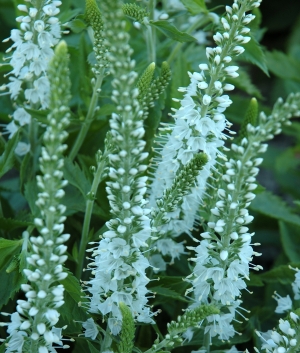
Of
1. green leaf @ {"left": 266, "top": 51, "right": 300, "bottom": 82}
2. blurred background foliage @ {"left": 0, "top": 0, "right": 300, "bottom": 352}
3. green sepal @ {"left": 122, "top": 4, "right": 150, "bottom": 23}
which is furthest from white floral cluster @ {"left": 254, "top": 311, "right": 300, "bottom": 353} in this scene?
green leaf @ {"left": 266, "top": 51, "right": 300, "bottom": 82}

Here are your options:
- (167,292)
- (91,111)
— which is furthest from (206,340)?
(91,111)

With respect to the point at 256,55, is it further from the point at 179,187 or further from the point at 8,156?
the point at 8,156

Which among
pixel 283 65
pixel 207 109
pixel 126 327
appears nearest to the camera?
pixel 126 327

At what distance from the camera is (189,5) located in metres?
1.84

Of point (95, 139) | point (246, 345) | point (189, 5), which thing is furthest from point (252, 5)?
point (246, 345)

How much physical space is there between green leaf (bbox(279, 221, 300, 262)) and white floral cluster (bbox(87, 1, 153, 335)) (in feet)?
2.59

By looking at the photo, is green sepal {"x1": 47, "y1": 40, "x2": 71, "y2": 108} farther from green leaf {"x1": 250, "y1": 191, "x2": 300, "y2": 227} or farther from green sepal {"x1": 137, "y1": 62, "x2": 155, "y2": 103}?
green leaf {"x1": 250, "y1": 191, "x2": 300, "y2": 227}

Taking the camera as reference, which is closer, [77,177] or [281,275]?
[77,177]

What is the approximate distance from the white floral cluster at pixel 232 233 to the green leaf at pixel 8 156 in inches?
24.6

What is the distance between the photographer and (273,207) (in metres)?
2.23

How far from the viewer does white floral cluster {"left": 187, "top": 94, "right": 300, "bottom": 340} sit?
1177mm

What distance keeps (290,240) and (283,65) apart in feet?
3.35

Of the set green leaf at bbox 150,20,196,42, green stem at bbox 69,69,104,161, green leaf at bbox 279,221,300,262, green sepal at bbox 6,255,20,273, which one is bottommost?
green leaf at bbox 279,221,300,262

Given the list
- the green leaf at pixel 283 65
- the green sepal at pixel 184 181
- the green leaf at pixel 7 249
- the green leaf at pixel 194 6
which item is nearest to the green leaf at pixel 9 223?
the green leaf at pixel 7 249
